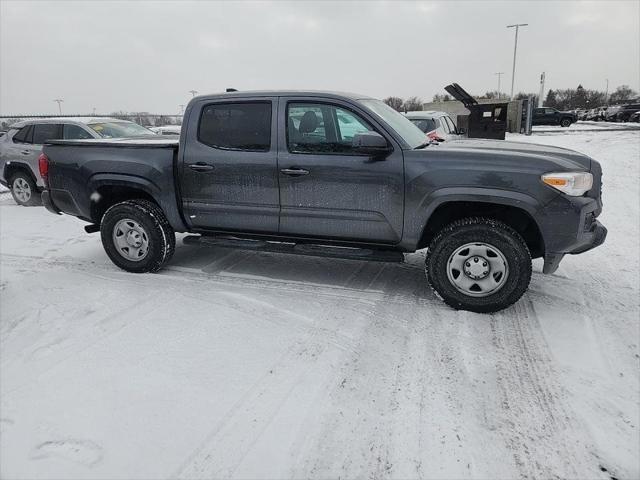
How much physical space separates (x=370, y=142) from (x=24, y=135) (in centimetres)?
870

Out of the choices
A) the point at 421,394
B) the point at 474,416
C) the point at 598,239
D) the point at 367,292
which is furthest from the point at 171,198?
the point at 598,239

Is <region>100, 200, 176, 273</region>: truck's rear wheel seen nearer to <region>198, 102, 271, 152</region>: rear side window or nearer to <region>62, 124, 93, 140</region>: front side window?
<region>198, 102, 271, 152</region>: rear side window

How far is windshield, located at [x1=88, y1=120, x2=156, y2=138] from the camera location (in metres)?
9.12

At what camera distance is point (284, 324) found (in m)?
3.78

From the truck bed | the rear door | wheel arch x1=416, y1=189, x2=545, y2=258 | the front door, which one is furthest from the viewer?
the truck bed

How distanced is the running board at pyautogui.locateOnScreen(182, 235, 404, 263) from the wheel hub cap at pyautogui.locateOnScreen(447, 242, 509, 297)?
19.3 inches

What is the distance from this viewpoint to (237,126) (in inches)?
180

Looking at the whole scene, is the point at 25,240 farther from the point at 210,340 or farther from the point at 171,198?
the point at 210,340

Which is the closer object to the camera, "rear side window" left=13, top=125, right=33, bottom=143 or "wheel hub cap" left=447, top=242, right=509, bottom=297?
"wheel hub cap" left=447, top=242, right=509, bottom=297

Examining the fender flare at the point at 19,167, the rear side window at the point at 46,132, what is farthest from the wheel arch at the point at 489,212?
the fender flare at the point at 19,167

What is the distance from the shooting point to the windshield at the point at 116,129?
29.9ft

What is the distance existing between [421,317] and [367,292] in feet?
2.26

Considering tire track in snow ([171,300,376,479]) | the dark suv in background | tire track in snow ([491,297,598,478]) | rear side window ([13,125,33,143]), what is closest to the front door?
tire track in snow ([171,300,376,479])

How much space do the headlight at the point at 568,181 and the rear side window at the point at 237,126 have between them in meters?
2.47
